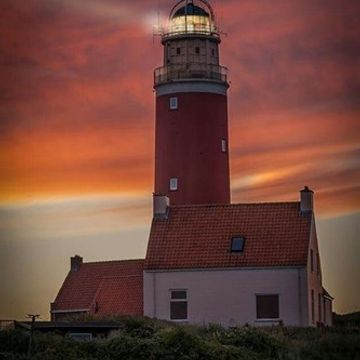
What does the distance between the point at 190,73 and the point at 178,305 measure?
959cm

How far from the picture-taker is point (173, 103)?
5859 cm

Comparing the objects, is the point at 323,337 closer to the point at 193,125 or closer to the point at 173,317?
the point at 173,317

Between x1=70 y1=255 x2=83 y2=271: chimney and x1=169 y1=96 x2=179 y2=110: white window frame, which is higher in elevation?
x1=169 y1=96 x2=179 y2=110: white window frame

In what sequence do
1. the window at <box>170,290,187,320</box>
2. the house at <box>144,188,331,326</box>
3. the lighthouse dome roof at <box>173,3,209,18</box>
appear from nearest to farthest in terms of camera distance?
the house at <box>144,188,331,326</box>
the window at <box>170,290,187,320</box>
the lighthouse dome roof at <box>173,3,209,18</box>

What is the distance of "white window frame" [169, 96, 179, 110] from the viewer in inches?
2303

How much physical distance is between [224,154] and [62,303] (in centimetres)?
754

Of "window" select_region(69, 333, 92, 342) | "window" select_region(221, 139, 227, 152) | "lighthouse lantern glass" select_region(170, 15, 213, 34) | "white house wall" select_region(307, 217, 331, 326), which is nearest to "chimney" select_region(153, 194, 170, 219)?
"white house wall" select_region(307, 217, 331, 326)

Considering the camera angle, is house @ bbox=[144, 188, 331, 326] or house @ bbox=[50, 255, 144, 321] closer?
house @ bbox=[144, 188, 331, 326]

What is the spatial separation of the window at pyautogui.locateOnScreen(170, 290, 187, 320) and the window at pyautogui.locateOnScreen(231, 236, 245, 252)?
6.35 feet

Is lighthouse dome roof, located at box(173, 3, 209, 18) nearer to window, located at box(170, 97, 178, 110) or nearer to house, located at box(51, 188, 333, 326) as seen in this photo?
window, located at box(170, 97, 178, 110)

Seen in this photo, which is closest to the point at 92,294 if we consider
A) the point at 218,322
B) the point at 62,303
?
the point at 62,303

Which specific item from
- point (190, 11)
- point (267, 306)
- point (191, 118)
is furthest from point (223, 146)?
point (267, 306)

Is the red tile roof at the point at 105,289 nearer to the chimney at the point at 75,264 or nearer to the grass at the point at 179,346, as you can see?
the chimney at the point at 75,264

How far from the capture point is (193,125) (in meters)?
58.4
